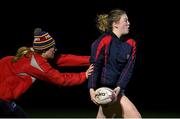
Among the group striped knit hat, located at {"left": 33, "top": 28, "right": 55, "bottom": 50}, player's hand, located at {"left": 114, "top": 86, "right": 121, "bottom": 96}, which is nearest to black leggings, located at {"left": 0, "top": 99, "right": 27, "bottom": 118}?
striped knit hat, located at {"left": 33, "top": 28, "right": 55, "bottom": 50}

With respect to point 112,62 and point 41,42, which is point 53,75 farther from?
point 112,62

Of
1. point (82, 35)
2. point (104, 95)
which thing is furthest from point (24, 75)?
point (82, 35)

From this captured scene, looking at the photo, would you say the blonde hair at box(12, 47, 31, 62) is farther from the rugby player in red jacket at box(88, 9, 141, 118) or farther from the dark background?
the dark background

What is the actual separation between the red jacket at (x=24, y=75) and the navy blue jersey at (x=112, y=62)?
0.19 meters

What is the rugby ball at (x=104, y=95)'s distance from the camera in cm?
618

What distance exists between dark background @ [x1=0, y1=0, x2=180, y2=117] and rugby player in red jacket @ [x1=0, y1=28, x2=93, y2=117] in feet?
11.6

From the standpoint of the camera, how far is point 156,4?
430 inches

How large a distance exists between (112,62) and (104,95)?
345 millimetres

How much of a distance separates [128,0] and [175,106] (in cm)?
179

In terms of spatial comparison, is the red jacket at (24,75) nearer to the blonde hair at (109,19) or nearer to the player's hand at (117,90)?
the player's hand at (117,90)

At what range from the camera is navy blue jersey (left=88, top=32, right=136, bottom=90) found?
6.29 metres

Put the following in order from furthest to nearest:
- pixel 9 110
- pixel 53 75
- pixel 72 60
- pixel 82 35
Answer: pixel 82 35
pixel 72 60
pixel 53 75
pixel 9 110

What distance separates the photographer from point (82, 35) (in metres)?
10.7

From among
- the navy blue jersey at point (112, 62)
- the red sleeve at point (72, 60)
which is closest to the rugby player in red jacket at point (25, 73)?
the navy blue jersey at point (112, 62)
